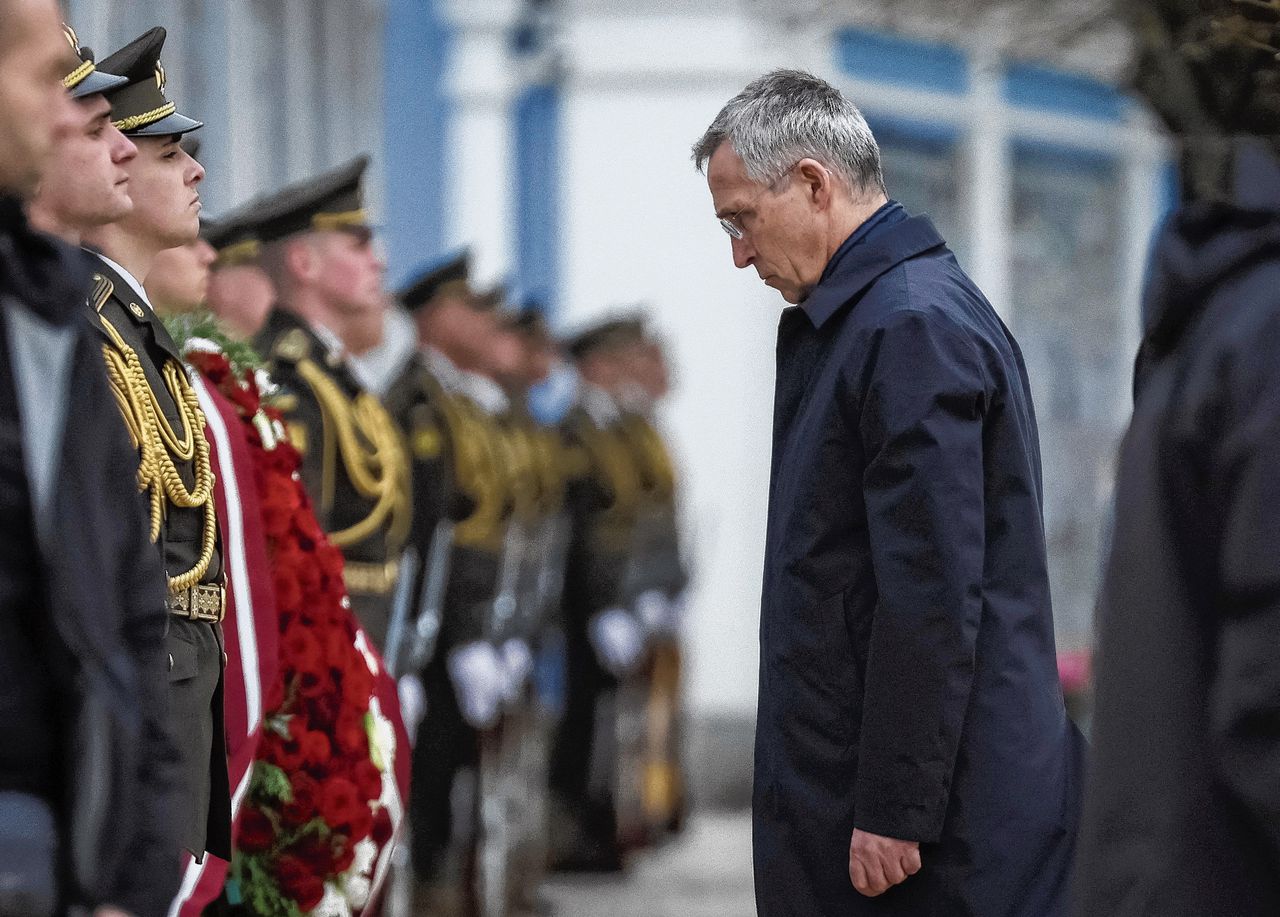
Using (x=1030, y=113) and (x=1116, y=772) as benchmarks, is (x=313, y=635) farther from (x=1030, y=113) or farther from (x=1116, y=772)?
(x=1030, y=113)

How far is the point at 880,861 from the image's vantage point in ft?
10.9

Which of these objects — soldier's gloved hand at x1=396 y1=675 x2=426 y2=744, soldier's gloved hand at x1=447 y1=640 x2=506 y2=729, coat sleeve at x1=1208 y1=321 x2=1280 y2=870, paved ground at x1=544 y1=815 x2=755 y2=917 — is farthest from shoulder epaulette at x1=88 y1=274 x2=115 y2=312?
paved ground at x1=544 y1=815 x2=755 y2=917

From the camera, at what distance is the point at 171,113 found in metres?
3.99

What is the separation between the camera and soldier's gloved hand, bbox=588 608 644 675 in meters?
10.1

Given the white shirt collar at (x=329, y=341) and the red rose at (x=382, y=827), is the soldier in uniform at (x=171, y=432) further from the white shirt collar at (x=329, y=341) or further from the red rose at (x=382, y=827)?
the white shirt collar at (x=329, y=341)

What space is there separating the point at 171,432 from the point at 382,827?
1158mm

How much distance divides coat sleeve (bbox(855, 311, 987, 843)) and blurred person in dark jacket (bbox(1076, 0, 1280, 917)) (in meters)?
0.81

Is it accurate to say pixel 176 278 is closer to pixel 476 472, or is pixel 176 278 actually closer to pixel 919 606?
pixel 919 606

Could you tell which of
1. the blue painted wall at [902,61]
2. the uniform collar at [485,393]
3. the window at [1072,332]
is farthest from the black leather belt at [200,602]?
the window at [1072,332]

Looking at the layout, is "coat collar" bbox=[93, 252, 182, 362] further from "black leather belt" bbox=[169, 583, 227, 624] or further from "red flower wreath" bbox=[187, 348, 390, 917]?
"red flower wreath" bbox=[187, 348, 390, 917]

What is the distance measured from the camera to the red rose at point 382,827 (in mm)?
4496

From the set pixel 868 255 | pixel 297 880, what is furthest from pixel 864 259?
pixel 297 880

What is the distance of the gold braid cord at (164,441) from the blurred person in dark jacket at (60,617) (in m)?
1.11

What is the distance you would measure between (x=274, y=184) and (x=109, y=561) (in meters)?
6.83
